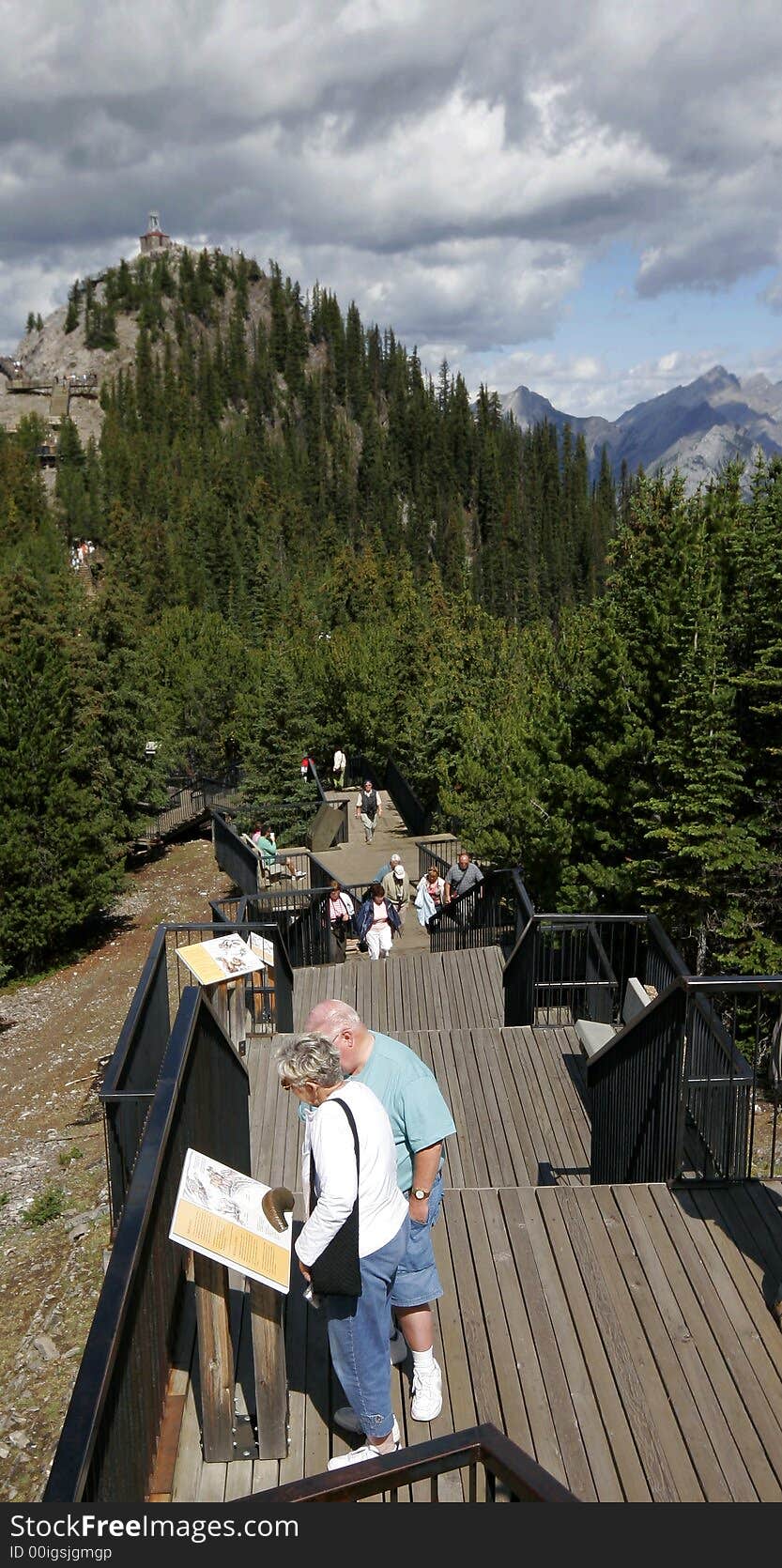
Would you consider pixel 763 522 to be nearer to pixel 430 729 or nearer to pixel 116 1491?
pixel 430 729

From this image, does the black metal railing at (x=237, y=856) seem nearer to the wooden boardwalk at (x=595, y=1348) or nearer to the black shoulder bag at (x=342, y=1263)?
the wooden boardwalk at (x=595, y=1348)

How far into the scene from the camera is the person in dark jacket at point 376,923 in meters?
13.9

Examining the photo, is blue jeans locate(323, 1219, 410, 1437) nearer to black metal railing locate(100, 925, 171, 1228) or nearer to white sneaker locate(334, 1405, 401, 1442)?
white sneaker locate(334, 1405, 401, 1442)

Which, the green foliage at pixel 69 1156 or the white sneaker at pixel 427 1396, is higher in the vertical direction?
the white sneaker at pixel 427 1396

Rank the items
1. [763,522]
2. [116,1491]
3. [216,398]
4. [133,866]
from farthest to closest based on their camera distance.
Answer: [216,398] < [133,866] < [763,522] < [116,1491]

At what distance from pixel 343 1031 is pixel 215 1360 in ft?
3.99

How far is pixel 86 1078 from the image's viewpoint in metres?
16.5

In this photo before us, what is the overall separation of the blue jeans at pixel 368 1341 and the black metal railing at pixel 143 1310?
25.3 inches

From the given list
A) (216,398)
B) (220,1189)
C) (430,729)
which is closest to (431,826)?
(430,729)

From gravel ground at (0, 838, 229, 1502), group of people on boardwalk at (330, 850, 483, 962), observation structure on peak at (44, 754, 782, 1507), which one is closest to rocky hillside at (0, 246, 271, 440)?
gravel ground at (0, 838, 229, 1502)

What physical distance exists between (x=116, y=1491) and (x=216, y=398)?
160 metres

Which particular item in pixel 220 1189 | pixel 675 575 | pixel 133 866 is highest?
pixel 675 575

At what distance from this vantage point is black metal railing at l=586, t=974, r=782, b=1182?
509cm

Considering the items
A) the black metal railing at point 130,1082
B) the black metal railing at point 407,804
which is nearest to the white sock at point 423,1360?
the black metal railing at point 130,1082
